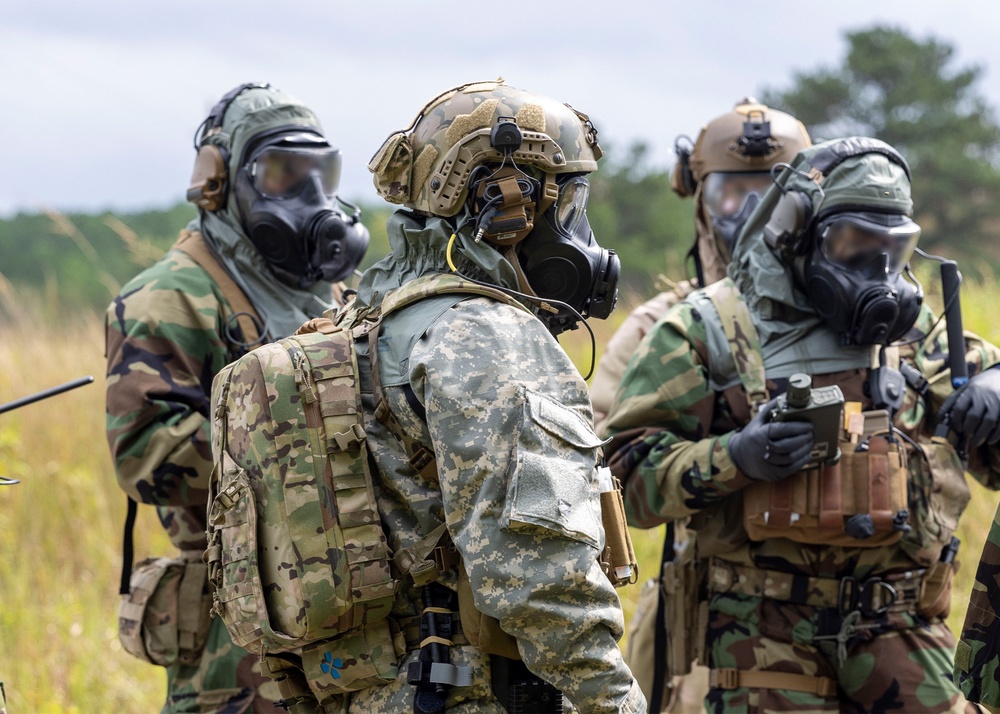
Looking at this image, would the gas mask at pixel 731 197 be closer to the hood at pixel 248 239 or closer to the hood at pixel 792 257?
the hood at pixel 792 257

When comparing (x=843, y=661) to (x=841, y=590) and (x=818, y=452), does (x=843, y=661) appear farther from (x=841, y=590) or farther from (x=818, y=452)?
(x=818, y=452)

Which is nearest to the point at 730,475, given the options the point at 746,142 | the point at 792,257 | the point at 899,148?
the point at 792,257

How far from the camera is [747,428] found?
411 centimetres

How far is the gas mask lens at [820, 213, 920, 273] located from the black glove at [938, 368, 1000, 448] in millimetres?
494

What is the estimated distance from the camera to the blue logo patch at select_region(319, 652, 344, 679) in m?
2.88

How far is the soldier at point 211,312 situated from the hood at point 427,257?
52.4 inches

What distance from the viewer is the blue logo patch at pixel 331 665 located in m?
2.88

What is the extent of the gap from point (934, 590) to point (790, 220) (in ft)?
4.57

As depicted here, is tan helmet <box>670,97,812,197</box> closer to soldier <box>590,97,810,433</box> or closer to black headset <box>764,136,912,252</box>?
soldier <box>590,97,810,433</box>

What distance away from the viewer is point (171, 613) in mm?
4281

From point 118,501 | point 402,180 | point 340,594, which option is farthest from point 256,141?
point 118,501

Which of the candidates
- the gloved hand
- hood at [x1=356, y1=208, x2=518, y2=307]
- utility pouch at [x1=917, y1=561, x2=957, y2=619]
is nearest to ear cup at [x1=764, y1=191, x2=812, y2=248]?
the gloved hand

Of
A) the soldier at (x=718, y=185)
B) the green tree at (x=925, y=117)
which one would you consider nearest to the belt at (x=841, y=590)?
the soldier at (x=718, y=185)

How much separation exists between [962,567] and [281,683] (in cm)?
538
